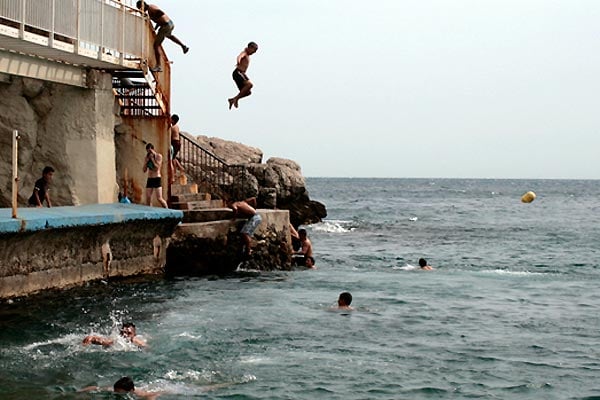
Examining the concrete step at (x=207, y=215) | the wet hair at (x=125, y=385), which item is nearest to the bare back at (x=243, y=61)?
the concrete step at (x=207, y=215)

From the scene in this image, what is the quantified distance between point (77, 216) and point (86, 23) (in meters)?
4.70

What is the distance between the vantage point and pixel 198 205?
930 inches

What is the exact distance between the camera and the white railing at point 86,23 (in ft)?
59.0

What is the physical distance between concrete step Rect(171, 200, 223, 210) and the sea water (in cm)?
199

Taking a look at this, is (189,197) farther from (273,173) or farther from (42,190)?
(273,173)

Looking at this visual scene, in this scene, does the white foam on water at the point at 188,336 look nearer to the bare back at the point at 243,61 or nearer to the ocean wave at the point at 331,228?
the bare back at the point at 243,61

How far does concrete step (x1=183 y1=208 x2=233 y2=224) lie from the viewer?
2238 centimetres

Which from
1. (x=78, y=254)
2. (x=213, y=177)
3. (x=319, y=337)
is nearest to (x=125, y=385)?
(x=319, y=337)

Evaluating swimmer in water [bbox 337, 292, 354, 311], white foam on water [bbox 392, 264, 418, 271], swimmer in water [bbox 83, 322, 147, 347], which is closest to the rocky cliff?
white foam on water [bbox 392, 264, 418, 271]

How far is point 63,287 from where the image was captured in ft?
59.1

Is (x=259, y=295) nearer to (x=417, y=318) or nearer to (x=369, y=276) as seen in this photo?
(x=417, y=318)

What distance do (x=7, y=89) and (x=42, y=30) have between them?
250 cm

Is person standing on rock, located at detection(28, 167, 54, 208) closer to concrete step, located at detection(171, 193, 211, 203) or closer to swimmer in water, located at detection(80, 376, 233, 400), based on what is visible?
concrete step, located at detection(171, 193, 211, 203)

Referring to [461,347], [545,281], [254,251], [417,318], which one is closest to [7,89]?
[254,251]
